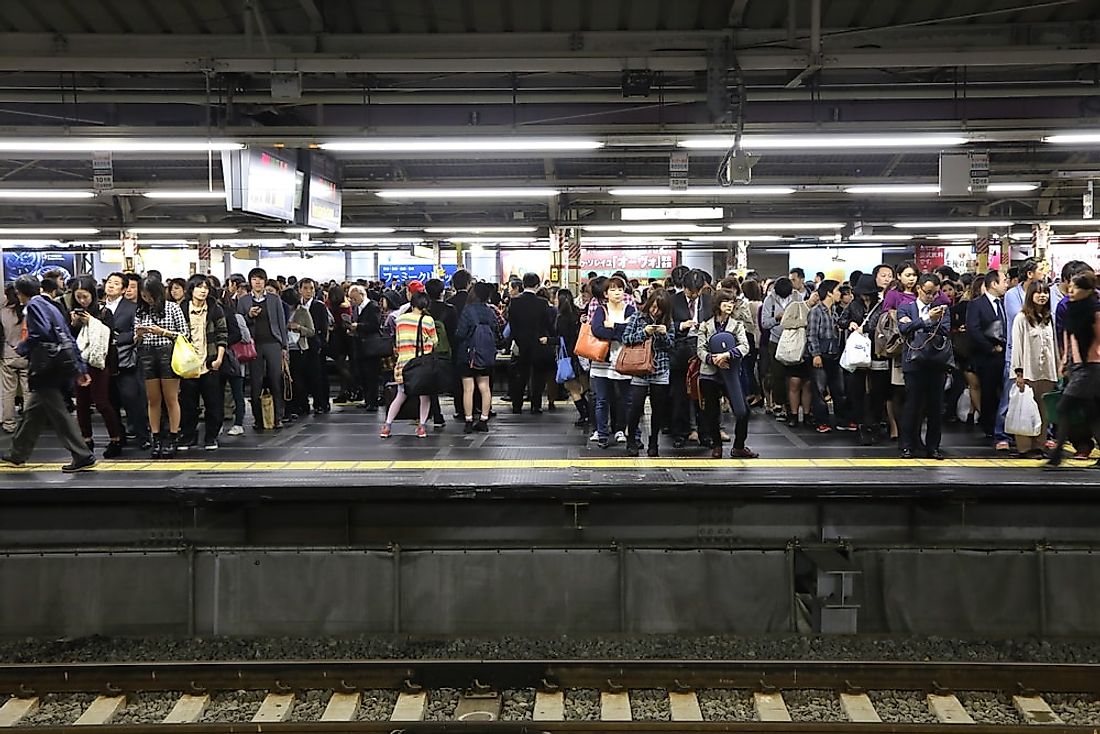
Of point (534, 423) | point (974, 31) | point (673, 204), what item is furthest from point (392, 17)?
point (673, 204)

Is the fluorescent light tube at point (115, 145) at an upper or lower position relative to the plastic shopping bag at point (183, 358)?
upper

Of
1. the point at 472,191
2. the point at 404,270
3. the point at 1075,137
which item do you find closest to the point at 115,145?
the point at 472,191

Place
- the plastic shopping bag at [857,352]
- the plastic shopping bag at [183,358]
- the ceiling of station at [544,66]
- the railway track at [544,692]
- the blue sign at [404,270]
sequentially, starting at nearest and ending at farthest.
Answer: the railway track at [544,692]
the ceiling of station at [544,66]
the plastic shopping bag at [183,358]
the plastic shopping bag at [857,352]
the blue sign at [404,270]

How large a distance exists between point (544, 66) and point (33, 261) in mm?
23297

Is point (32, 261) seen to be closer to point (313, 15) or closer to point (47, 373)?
point (47, 373)

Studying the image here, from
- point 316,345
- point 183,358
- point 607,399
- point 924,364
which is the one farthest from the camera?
point 316,345

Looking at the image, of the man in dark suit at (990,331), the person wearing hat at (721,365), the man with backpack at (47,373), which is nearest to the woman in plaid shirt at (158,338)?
the man with backpack at (47,373)

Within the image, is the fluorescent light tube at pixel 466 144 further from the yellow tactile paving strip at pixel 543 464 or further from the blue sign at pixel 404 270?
the blue sign at pixel 404 270

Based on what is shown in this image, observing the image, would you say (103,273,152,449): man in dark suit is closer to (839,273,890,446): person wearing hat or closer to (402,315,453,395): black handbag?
(402,315,453,395): black handbag

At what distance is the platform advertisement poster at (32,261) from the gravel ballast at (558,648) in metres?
21.5

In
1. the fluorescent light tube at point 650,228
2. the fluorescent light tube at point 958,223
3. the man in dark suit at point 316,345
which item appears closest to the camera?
A: the man in dark suit at point 316,345

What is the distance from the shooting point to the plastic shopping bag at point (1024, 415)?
23.0 feet

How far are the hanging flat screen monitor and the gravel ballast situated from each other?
186 inches

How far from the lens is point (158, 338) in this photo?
7.22 metres
